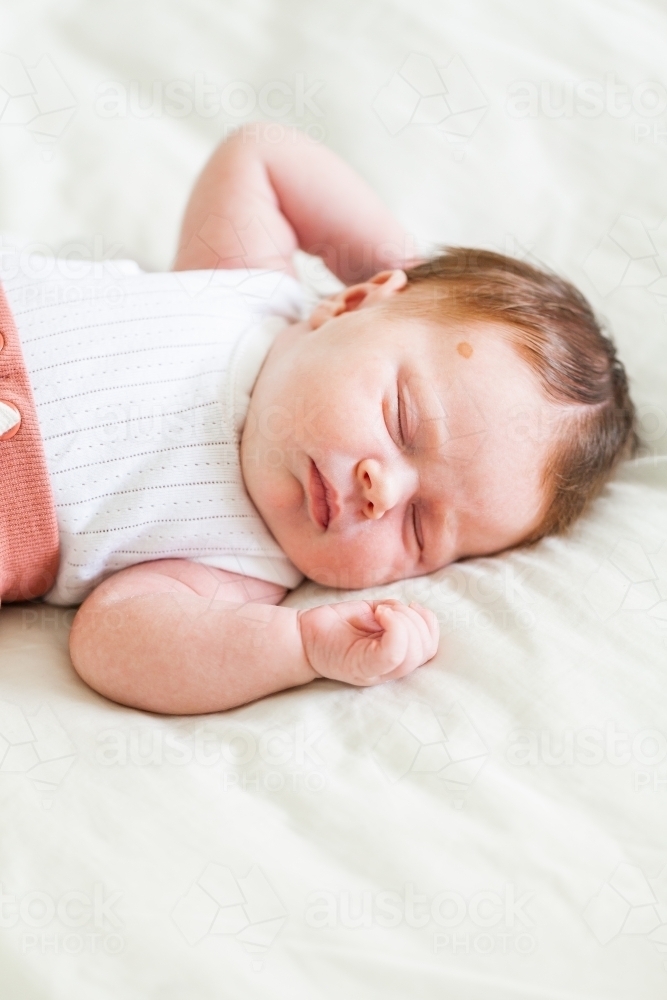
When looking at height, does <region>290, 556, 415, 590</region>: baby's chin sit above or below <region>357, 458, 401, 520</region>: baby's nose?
below

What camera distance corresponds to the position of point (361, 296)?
1.26m

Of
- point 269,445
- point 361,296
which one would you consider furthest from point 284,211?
point 269,445

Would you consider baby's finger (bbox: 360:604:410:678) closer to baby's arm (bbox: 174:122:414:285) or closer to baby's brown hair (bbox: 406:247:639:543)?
baby's brown hair (bbox: 406:247:639:543)

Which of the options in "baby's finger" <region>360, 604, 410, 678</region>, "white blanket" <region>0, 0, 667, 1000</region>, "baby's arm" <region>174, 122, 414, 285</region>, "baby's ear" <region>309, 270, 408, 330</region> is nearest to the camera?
"white blanket" <region>0, 0, 667, 1000</region>

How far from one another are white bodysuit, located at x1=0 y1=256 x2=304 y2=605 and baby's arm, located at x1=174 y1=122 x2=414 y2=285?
245mm

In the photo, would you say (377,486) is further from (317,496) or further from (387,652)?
(387,652)

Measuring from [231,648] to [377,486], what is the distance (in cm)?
24

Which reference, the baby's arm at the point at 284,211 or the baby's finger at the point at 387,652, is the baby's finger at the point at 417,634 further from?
the baby's arm at the point at 284,211

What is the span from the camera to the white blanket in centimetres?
71

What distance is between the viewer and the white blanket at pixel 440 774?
2.32ft

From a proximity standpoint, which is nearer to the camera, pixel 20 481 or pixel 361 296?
pixel 20 481

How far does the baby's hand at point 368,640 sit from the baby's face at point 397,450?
0.12 metres

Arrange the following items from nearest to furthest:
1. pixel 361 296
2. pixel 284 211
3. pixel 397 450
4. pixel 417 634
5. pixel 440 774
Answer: pixel 440 774, pixel 417 634, pixel 397 450, pixel 361 296, pixel 284 211

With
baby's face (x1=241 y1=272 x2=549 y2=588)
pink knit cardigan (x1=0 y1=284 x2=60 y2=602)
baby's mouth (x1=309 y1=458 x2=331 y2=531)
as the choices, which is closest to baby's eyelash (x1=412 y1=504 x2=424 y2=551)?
baby's face (x1=241 y1=272 x2=549 y2=588)
